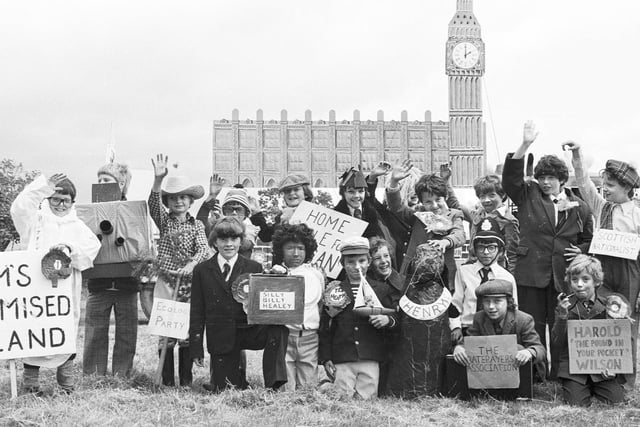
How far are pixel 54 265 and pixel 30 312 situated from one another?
1.24 ft

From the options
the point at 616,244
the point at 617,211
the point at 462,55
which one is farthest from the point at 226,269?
the point at 462,55

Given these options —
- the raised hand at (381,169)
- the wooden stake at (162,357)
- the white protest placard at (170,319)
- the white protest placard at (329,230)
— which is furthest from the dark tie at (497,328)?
the wooden stake at (162,357)

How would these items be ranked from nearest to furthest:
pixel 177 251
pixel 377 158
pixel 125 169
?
pixel 177 251 < pixel 125 169 < pixel 377 158

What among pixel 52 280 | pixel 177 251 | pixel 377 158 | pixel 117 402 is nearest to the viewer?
pixel 117 402

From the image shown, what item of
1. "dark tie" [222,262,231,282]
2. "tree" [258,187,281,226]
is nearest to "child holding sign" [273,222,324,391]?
"dark tie" [222,262,231,282]

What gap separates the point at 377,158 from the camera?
7281 centimetres

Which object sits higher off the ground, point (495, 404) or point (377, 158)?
point (377, 158)

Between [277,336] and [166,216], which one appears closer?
[277,336]

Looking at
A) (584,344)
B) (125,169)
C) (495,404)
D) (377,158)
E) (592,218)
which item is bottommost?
(495,404)

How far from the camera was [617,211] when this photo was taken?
630 centimetres

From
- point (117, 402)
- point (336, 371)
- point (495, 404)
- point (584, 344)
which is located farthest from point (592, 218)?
point (117, 402)

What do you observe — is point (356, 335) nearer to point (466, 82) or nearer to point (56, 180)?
point (56, 180)

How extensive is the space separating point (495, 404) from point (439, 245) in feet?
3.98

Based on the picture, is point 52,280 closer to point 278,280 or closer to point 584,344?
point 278,280
